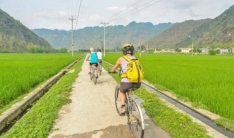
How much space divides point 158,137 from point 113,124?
1.13m

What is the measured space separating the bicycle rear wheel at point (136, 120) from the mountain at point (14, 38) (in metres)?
112

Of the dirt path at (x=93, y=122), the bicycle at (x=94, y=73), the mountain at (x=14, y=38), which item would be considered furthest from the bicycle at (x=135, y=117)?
the mountain at (x=14, y=38)

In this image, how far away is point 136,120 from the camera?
4082mm

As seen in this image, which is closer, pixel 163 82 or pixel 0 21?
pixel 163 82

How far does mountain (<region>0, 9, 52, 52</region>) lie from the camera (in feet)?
371

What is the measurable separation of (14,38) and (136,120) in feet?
430

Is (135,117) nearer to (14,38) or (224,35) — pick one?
(14,38)

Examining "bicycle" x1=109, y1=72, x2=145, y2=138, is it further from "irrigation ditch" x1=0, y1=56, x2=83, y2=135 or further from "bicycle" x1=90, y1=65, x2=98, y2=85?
"bicycle" x1=90, y1=65, x2=98, y2=85

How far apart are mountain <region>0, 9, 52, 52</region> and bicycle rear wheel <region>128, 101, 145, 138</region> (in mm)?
111699

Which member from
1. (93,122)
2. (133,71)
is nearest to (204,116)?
(133,71)

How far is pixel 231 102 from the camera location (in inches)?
239

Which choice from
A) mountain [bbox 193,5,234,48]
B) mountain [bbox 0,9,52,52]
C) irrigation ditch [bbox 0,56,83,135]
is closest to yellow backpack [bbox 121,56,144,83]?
irrigation ditch [bbox 0,56,83,135]

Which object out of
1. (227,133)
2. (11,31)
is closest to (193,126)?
(227,133)

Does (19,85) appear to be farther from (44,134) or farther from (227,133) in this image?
(227,133)
